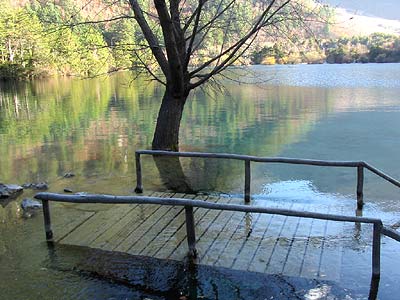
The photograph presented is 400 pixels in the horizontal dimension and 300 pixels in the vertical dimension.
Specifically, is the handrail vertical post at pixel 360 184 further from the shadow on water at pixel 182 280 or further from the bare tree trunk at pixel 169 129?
the bare tree trunk at pixel 169 129

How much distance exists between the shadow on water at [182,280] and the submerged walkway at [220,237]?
12cm

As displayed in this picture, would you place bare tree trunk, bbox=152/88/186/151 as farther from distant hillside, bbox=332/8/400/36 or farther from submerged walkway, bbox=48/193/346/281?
submerged walkway, bbox=48/193/346/281

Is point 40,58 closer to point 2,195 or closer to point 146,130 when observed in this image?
point 146,130

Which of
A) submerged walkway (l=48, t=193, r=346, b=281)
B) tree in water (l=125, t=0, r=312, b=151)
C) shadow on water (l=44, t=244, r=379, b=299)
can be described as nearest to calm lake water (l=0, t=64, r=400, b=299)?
shadow on water (l=44, t=244, r=379, b=299)

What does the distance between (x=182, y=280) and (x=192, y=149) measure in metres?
9.78

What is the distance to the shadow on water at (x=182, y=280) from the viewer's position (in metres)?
4.91

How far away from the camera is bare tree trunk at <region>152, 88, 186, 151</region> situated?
1199cm

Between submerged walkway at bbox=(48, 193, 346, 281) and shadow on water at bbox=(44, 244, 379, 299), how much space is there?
4.9 inches

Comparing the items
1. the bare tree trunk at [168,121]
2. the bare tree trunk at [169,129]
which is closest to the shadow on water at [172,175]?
the bare tree trunk at [169,129]

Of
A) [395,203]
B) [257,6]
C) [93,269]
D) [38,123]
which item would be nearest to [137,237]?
[93,269]

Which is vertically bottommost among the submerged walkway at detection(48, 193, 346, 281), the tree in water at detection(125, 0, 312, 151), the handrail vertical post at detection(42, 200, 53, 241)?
the submerged walkway at detection(48, 193, 346, 281)

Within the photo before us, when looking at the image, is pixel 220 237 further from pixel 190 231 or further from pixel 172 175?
pixel 172 175

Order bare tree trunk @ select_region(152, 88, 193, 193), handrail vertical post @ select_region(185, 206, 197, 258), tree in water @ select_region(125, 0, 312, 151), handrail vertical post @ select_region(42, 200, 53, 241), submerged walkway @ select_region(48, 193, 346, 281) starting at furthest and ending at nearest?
bare tree trunk @ select_region(152, 88, 193, 193) < tree in water @ select_region(125, 0, 312, 151) < handrail vertical post @ select_region(42, 200, 53, 241) < submerged walkway @ select_region(48, 193, 346, 281) < handrail vertical post @ select_region(185, 206, 197, 258)

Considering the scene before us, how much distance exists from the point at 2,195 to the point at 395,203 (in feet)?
25.3
